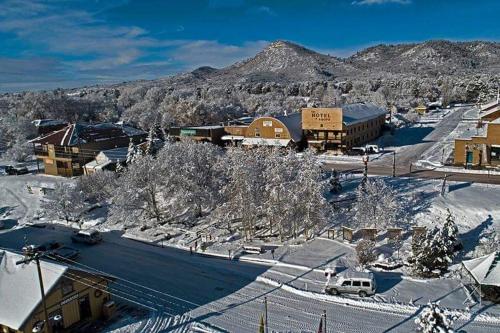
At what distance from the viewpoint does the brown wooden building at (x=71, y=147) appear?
57.2 meters

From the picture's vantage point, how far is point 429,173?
4262cm

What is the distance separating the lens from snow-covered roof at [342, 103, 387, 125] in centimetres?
5775

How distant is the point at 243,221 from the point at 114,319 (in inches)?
555

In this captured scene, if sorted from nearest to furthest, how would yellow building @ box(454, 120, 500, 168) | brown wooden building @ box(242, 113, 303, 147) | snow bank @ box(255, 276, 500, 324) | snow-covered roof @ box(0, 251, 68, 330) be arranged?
snow-covered roof @ box(0, 251, 68, 330)
snow bank @ box(255, 276, 500, 324)
yellow building @ box(454, 120, 500, 168)
brown wooden building @ box(242, 113, 303, 147)

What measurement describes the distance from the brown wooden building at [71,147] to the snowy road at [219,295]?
27079mm

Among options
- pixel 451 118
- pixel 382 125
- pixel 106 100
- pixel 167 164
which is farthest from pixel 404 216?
pixel 106 100

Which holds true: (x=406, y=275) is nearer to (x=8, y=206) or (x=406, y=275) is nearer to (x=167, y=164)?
(x=167, y=164)

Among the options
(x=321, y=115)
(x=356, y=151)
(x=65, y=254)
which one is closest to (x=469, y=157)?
(x=356, y=151)

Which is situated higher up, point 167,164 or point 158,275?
point 167,164

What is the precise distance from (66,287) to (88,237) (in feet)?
47.9

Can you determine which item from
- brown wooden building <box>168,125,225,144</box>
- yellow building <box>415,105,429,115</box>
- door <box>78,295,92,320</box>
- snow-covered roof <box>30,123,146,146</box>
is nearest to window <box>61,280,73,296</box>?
door <box>78,295,92,320</box>

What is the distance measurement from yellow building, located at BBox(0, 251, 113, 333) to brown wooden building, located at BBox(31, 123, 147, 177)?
37.1m

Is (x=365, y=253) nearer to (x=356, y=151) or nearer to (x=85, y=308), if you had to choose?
(x=85, y=308)

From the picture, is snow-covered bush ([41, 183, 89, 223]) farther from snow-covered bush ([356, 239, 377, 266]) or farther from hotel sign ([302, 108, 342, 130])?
hotel sign ([302, 108, 342, 130])
